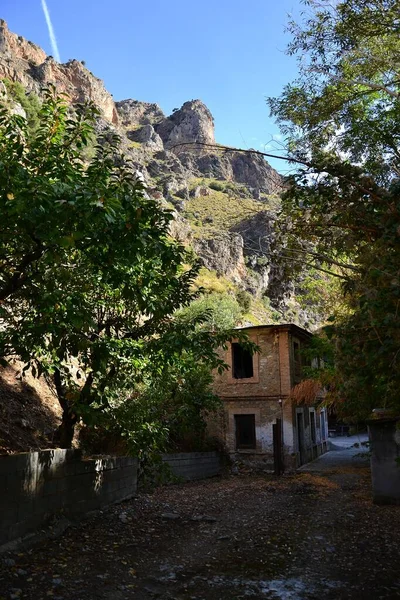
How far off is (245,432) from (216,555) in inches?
626

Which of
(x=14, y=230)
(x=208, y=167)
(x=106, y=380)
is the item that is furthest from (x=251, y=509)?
(x=208, y=167)

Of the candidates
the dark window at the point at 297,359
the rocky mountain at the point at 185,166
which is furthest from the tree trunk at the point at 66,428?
the rocky mountain at the point at 185,166

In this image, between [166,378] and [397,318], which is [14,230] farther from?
[166,378]

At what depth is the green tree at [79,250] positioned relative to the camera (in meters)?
4.49

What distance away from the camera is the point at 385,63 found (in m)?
8.71

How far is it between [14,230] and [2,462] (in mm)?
3057

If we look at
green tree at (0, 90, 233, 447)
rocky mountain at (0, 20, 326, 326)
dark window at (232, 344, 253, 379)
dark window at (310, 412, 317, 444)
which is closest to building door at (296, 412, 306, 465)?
dark window at (310, 412, 317, 444)

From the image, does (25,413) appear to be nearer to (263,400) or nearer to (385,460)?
(385,460)

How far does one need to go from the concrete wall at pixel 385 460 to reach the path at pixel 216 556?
1.47 ft

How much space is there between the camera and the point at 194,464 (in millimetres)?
18188

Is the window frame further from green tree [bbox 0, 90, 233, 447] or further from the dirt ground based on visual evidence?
green tree [bbox 0, 90, 233, 447]

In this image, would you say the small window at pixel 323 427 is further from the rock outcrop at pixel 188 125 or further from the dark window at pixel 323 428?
the rock outcrop at pixel 188 125

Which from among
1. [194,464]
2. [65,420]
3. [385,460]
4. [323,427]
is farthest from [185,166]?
[65,420]

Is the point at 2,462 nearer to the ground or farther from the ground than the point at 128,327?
nearer to the ground
